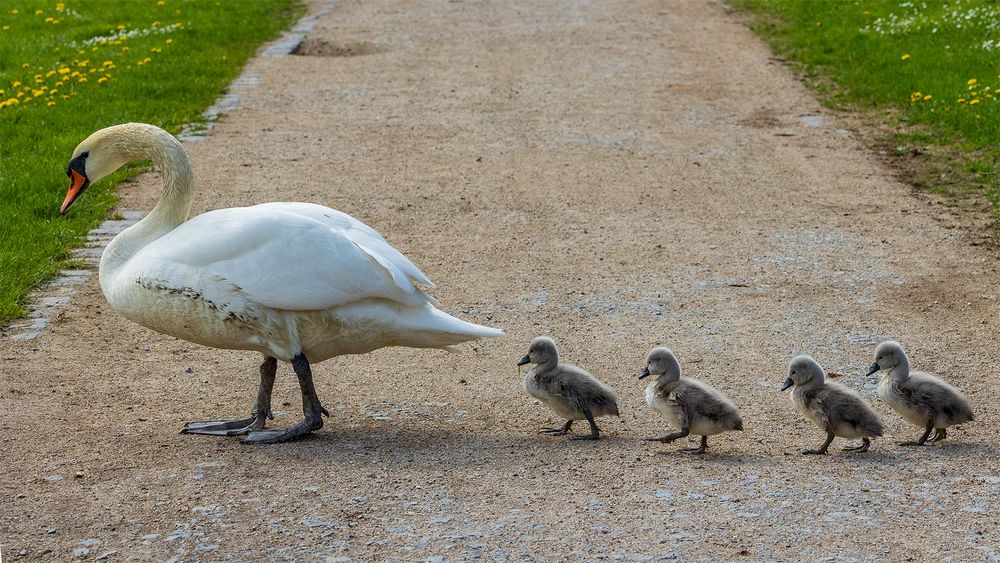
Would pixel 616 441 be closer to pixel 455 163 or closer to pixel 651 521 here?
pixel 651 521

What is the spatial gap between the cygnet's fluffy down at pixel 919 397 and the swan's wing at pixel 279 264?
2313 mm

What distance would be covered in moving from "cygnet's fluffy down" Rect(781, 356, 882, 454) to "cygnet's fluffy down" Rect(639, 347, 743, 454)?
1.11 ft

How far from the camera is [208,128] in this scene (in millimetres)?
12812

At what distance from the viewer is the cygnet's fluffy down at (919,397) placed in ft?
19.1

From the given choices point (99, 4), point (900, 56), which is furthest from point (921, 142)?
point (99, 4)

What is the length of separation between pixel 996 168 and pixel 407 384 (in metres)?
6.29

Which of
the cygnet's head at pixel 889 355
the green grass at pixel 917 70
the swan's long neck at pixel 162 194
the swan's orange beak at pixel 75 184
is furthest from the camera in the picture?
the green grass at pixel 917 70

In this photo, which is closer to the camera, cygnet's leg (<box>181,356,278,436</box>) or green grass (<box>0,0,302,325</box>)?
cygnet's leg (<box>181,356,278,436</box>)

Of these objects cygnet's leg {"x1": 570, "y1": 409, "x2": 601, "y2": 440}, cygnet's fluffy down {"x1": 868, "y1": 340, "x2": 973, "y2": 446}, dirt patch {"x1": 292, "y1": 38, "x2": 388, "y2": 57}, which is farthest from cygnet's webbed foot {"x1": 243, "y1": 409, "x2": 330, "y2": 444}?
dirt patch {"x1": 292, "y1": 38, "x2": 388, "y2": 57}

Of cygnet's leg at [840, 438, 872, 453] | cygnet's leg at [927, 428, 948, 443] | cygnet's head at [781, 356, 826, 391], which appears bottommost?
cygnet's leg at [840, 438, 872, 453]

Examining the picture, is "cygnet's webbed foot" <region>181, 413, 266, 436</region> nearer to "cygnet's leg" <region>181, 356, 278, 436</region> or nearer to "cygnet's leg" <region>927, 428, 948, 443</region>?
"cygnet's leg" <region>181, 356, 278, 436</region>

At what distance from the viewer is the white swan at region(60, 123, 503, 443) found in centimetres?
582

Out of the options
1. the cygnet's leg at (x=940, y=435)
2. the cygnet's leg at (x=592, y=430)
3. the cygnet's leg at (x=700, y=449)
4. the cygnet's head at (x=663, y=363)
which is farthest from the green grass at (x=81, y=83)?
the cygnet's leg at (x=940, y=435)

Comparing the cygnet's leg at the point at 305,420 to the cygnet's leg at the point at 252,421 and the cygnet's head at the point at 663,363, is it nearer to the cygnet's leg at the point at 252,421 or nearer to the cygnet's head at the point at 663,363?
the cygnet's leg at the point at 252,421
